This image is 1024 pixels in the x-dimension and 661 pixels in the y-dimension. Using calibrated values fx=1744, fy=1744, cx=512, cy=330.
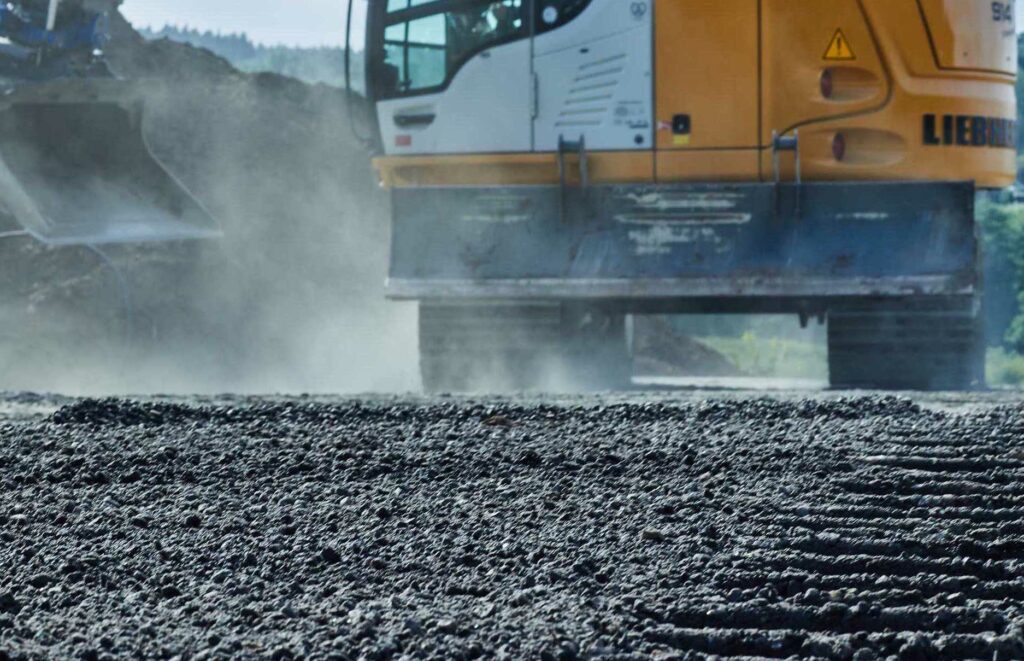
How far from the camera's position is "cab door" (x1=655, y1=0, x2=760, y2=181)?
35.4ft

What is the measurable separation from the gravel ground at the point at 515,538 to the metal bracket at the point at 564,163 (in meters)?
4.16

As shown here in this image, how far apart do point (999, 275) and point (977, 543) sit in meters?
26.8

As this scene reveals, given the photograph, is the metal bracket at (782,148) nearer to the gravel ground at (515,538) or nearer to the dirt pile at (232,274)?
the gravel ground at (515,538)

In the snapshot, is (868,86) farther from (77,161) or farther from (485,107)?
(77,161)

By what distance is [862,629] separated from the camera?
385 centimetres

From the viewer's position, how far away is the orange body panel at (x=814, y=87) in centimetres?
1075

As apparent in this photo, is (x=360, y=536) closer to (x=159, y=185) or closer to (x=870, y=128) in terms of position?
(x=870, y=128)

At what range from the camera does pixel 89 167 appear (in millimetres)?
12531

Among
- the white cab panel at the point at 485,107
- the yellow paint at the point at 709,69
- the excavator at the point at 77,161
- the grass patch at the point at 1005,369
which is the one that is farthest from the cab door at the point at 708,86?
the grass patch at the point at 1005,369

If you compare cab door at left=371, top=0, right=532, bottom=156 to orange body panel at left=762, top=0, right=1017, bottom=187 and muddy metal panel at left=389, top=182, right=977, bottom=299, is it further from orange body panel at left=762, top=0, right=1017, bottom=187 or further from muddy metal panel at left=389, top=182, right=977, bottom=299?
orange body panel at left=762, top=0, right=1017, bottom=187

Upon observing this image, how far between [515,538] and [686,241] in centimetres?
643

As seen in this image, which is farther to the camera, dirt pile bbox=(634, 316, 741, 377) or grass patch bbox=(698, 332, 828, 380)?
grass patch bbox=(698, 332, 828, 380)

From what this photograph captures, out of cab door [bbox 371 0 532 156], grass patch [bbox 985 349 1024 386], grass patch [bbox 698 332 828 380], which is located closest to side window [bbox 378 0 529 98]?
cab door [bbox 371 0 532 156]

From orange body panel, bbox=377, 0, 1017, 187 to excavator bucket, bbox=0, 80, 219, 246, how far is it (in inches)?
135
